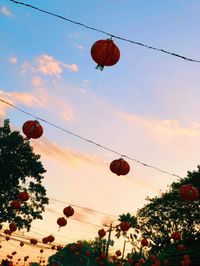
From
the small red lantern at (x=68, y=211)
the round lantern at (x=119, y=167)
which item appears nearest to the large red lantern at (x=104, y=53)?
the round lantern at (x=119, y=167)

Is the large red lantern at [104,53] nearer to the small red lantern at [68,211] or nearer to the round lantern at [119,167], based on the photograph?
the round lantern at [119,167]

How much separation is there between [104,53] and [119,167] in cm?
413

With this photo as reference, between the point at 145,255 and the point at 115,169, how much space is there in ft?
118

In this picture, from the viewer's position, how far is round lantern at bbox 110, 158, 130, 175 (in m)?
9.48

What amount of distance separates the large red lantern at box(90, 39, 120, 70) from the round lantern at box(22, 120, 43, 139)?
3362 millimetres

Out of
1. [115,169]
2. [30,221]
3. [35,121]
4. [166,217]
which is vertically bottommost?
[115,169]

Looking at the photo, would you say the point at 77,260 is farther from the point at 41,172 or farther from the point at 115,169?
the point at 115,169

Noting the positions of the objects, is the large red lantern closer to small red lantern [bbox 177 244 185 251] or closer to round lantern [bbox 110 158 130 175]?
round lantern [bbox 110 158 130 175]

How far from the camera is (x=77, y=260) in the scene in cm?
7812

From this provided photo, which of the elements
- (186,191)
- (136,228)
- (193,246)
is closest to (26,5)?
(186,191)

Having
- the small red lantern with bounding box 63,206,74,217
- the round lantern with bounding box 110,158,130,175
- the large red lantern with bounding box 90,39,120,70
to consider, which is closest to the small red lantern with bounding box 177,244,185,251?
the small red lantern with bounding box 63,206,74,217

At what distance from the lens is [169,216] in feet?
117

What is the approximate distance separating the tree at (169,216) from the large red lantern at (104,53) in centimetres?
2795

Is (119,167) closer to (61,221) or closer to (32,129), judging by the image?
(32,129)
